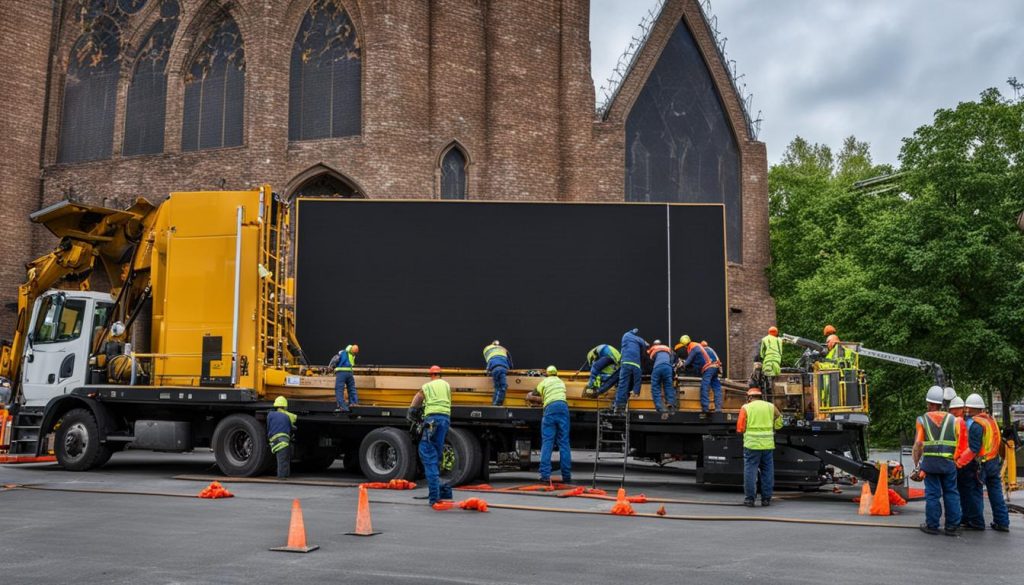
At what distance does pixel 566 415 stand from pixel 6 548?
832 centimetres

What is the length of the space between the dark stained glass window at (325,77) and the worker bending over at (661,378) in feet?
56.0

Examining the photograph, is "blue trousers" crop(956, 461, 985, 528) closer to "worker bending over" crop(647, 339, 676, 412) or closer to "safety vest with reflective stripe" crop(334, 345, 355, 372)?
"worker bending over" crop(647, 339, 676, 412)

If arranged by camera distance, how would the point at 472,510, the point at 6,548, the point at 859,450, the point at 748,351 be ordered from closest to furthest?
the point at 6,548 → the point at 472,510 → the point at 859,450 → the point at 748,351

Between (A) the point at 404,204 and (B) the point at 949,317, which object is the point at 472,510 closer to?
(A) the point at 404,204

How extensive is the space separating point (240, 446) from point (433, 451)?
5.64 m

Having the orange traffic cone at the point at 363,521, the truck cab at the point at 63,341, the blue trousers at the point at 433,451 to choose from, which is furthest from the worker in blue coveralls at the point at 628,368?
the truck cab at the point at 63,341

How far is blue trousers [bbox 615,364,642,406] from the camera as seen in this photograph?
621 inches

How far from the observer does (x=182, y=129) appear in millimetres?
32188

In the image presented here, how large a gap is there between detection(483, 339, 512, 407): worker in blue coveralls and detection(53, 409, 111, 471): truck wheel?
275 inches

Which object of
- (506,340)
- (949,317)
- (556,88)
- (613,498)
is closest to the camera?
(613,498)

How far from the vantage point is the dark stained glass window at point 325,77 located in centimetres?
3069

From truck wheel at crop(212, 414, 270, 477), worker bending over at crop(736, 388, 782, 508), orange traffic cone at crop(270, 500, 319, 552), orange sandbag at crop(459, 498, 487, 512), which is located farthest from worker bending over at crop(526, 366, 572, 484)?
orange traffic cone at crop(270, 500, 319, 552)

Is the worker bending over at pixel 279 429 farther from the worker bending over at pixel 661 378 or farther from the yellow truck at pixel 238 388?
the worker bending over at pixel 661 378

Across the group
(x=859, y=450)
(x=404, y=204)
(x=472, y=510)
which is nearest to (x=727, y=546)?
(x=472, y=510)
